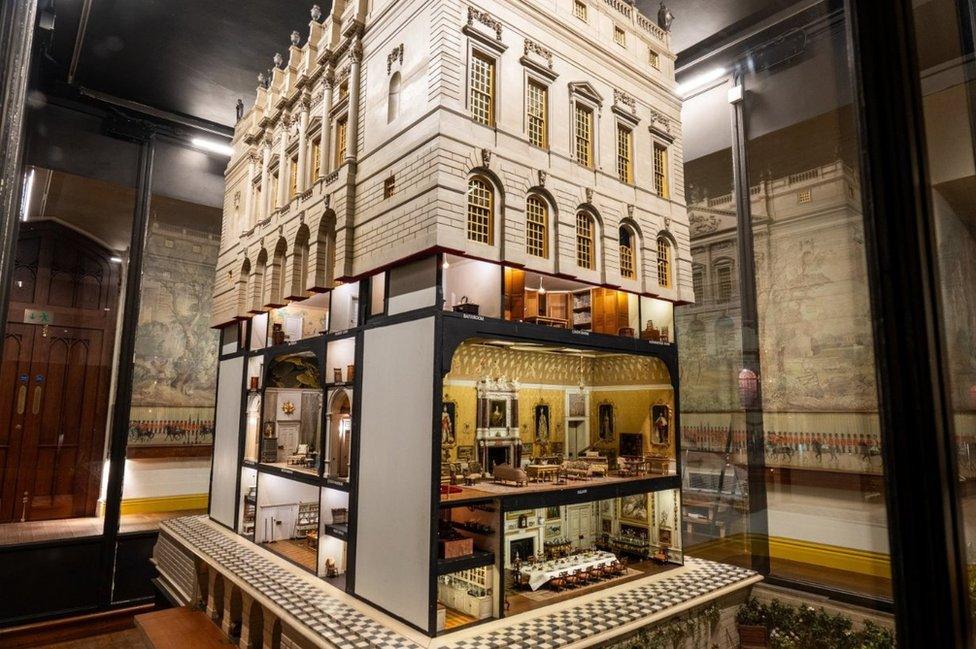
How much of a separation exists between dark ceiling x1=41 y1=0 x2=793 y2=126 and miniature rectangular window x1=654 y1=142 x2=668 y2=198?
2036 millimetres

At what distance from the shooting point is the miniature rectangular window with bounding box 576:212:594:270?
878cm

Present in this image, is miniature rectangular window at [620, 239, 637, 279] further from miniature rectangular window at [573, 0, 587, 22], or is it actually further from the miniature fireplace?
miniature rectangular window at [573, 0, 587, 22]

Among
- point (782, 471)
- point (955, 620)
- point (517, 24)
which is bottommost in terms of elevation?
point (955, 620)

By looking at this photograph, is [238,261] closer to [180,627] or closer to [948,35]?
[180,627]

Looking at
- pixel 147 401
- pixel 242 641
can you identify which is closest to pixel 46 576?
pixel 147 401

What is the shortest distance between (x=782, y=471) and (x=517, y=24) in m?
7.27

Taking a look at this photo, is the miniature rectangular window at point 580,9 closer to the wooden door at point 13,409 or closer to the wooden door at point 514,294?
the wooden door at point 514,294

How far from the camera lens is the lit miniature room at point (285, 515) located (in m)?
10.5

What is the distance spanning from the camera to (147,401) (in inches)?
538

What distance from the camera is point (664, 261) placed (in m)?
9.98

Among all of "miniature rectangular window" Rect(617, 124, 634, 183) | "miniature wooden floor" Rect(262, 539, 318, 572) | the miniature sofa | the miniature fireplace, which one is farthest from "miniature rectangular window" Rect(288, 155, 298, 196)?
the miniature sofa

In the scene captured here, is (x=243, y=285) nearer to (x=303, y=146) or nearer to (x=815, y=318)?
(x=303, y=146)

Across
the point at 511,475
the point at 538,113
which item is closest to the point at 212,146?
the point at 538,113

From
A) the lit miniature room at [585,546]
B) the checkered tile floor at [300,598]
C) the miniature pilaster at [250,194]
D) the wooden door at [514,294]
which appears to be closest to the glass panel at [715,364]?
the lit miniature room at [585,546]
